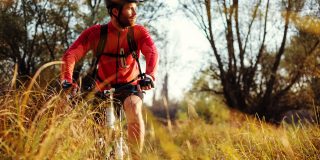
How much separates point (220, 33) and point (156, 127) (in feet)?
46.3

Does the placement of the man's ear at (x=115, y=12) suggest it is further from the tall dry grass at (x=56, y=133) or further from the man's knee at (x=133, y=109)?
the tall dry grass at (x=56, y=133)

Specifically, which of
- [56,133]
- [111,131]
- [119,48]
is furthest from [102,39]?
[56,133]

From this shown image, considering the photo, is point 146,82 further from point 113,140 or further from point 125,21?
point 125,21

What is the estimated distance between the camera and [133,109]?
168 inches

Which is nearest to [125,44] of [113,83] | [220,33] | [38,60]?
[113,83]

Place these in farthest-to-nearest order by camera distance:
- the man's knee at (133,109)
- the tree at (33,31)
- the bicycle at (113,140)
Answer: the tree at (33,31), the man's knee at (133,109), the bicycle at (113,140)

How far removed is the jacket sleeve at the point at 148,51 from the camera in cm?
443

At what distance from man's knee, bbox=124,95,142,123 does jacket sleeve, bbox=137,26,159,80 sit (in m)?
0.27

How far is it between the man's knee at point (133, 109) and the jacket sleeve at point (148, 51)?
266 millimetres

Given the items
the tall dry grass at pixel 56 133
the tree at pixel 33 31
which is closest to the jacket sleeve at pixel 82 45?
the tall dry grass at pixel 56 133

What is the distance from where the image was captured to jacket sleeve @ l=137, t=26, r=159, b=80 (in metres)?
4.43

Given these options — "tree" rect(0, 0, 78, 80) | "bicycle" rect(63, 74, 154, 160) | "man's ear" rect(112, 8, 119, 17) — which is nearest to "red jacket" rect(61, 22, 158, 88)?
"man's ear" rect(112, 8, 119, 17)

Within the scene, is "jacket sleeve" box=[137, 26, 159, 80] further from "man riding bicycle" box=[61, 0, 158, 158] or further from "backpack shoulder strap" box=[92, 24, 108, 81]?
"backpack shoulder strap" box=[92, 24, 108, 81]

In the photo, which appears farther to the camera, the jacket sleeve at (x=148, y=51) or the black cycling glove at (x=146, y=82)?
the jacket sleeve at (x=148, y=51)
